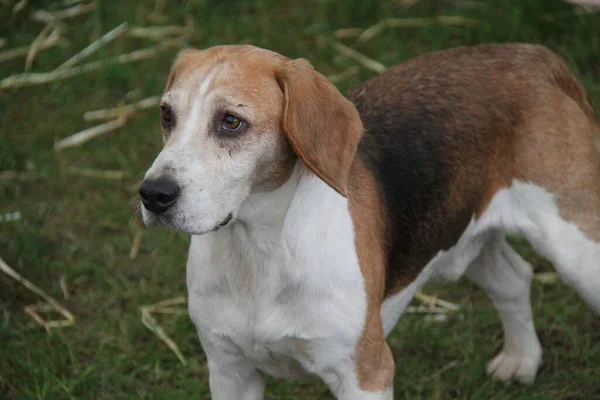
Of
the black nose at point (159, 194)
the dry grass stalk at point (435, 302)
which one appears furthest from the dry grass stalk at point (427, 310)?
the black nose at point (159, 194)

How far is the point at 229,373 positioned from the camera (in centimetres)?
454

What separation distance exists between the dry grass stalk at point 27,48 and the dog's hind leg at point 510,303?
4.56m

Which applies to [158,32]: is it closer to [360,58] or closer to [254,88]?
[360,58]

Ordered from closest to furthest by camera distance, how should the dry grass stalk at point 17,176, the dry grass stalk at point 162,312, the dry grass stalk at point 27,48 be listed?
the dry grass stalk at point 162,312 → the dry grass stalk at point 17,176 → the dry grass stalk at point 27,48

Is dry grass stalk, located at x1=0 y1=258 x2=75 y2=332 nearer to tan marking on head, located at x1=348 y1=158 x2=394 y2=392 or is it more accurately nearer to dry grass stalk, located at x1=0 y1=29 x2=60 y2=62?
tan marking on head, located at x1=348 y1=158 x2=394 y2=392

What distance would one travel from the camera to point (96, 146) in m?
7.94

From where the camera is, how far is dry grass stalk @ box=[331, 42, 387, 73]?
8.27m

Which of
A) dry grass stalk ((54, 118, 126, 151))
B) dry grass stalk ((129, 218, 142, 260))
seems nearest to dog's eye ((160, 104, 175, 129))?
dry grass stalk ((129, 218, 142, 260))

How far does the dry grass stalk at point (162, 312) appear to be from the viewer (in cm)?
591

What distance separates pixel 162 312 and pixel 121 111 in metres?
2.41

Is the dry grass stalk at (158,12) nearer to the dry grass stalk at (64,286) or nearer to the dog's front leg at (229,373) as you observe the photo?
the dry grass stalk at (64,286)

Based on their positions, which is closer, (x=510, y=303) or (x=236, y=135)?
(x=236, y=135)

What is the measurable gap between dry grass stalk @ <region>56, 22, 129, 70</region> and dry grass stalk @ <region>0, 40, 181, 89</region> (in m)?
0.06

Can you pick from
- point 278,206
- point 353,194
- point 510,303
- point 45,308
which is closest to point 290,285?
point 278,206
